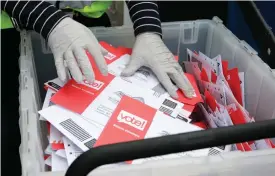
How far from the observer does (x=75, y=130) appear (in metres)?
0.69

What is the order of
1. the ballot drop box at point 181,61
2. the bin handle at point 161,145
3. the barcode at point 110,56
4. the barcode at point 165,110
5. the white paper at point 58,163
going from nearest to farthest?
1. the bin handle at point 161,145
2. the ballot drop box at point 181,61
3. the white paper at point 58,163
4. the barcode at point 165,110
5. the barcode at point 110,56

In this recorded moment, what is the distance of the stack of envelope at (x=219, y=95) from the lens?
2.41 ft

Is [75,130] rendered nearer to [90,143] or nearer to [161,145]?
[90,143]

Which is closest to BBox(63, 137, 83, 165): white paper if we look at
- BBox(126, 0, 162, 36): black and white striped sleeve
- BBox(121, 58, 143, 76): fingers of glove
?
BBox(121, 58, 143, 76): fingers of glove

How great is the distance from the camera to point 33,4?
0.81 m

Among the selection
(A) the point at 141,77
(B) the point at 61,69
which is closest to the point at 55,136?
(B) the point at 61,69

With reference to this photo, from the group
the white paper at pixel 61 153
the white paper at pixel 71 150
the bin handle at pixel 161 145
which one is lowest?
the white paper at pixel 61 153

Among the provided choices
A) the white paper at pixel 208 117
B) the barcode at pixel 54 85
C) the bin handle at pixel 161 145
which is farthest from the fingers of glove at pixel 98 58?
the bin handle at pixel 161 145

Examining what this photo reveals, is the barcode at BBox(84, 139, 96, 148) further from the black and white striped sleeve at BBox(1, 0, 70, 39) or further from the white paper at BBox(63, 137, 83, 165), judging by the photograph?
the black and white striped sleeve at BBox(1, 0, 70, 39)

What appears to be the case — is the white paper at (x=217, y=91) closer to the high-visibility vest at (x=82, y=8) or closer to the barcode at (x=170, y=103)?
the barcode at (x=170, y=103)

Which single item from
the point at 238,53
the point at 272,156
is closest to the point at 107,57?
the point at 238,53

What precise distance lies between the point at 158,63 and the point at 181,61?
220mm

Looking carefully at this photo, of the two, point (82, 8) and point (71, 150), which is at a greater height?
point (82, 8)

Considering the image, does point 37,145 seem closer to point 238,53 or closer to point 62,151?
point 62,151
